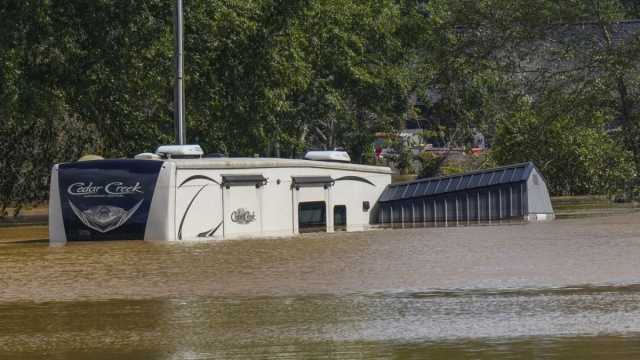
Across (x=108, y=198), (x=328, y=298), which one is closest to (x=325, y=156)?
(x=108, y=198)

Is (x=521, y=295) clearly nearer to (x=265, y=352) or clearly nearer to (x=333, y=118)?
(x=265, y=352)

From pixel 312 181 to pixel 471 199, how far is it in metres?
5.82

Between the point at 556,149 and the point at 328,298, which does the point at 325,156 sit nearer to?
the point at 556,149

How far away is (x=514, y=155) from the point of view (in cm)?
5403

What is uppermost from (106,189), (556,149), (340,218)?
(556,149)

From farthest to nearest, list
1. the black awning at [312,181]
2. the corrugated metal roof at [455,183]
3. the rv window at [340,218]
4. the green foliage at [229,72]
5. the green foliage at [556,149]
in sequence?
the green foliage at [556,149]
the green foliage at [229,72]
the corrugated metal roof at [455,183]
the rv window at [340,218]
the black awning at [312,181]

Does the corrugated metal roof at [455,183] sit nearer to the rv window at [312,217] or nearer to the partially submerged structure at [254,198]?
the partially submerged structure at [254,198]

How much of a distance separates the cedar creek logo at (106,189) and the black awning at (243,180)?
2.60 metres

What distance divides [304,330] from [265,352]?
5.67ft

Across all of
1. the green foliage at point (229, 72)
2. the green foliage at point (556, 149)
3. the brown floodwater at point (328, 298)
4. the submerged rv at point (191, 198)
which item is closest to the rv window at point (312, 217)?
the submerged rv at point (191, 198)

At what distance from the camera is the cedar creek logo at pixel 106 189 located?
3039cm

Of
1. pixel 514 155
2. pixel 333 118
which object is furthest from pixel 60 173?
pixel 333 118

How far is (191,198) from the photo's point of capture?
31688 millimetres

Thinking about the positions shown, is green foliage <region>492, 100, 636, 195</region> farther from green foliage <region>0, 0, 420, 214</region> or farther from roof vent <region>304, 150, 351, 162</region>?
roof vent <region>304, 150, 351, 162</region>
